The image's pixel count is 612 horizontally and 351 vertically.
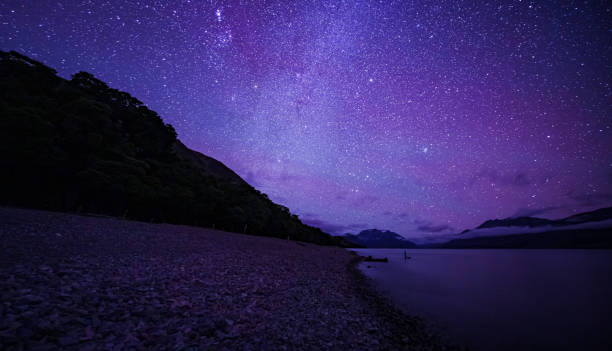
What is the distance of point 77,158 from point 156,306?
35553 millimetres

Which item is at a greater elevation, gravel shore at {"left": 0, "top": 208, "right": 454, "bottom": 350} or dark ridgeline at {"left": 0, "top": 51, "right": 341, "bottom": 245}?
dark ridgeline at {"left": 0, "top": 51, "right": 341, "bottom": 245}

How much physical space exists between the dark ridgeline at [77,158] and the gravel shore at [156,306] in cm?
1852

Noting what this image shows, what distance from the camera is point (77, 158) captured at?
30.4m

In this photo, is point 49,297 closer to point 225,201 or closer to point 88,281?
point 88,281

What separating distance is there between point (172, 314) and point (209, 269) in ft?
18.7

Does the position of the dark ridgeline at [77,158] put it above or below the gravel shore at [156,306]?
above

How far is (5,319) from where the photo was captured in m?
4.95

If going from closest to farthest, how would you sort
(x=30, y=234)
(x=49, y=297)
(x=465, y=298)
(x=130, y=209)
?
(x=49, y=297) < (x=30, y=234) < (x=465, y=298) < (x=130, y=209)

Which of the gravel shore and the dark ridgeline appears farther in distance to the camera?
the dark ridgeline

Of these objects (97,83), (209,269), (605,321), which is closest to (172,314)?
(209,269)

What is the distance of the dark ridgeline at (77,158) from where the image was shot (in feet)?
82.7

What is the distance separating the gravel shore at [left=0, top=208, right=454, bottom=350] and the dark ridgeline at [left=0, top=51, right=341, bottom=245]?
60.8 ft

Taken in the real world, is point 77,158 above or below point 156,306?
above

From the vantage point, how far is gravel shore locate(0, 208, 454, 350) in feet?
17.9
